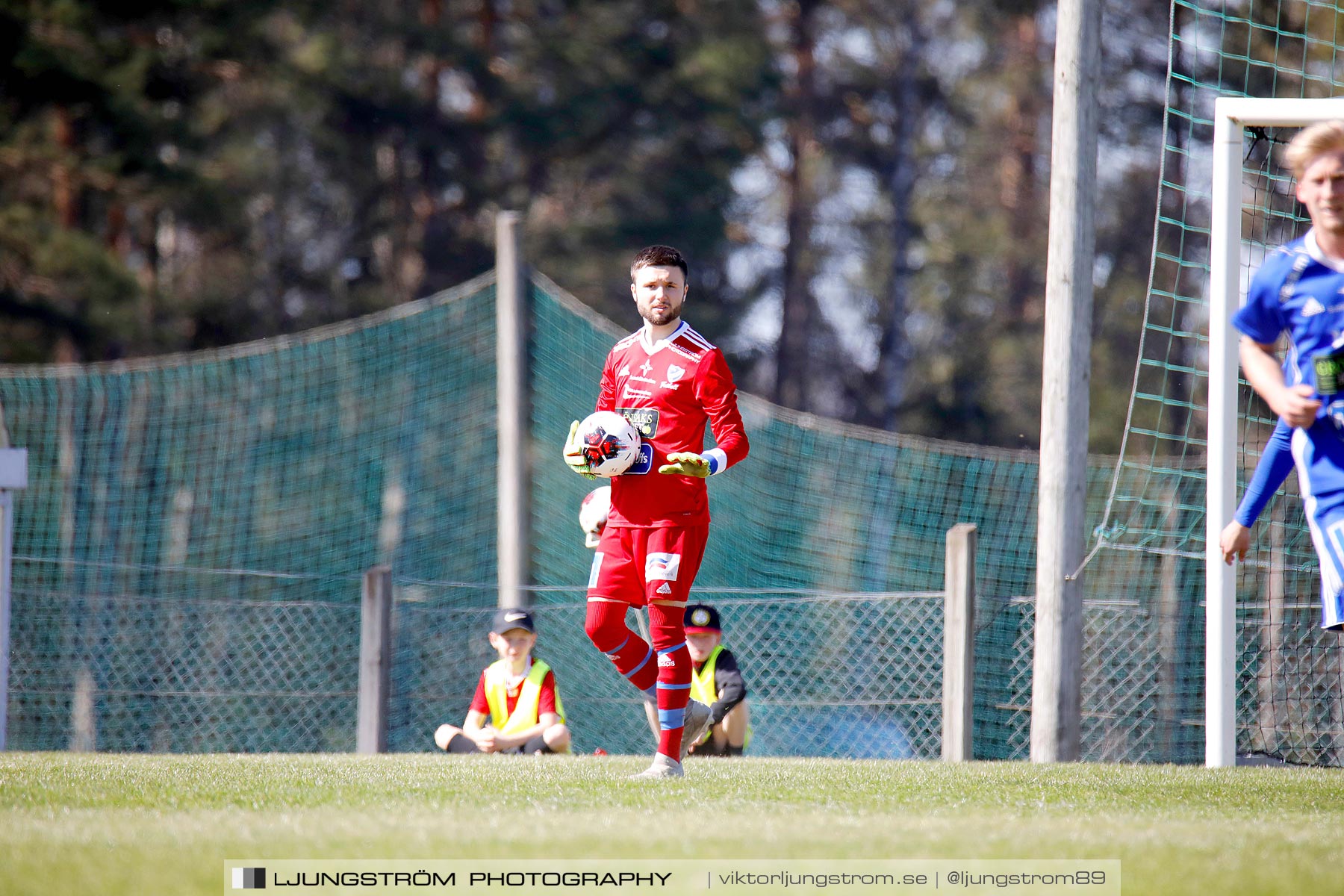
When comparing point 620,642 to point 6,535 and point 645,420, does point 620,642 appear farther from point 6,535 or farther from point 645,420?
point 6,535

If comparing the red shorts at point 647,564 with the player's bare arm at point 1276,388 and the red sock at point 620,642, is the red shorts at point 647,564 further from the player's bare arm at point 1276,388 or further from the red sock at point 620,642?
the player's bare arm at point 1276,388

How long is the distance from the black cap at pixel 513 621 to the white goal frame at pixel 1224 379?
3.45 m

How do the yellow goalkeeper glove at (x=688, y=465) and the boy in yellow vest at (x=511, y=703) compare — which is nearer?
the yellow goalkeeper glove at (x=688, y=465)

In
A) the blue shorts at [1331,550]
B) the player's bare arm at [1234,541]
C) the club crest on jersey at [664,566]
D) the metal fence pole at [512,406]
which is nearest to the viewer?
the blue shorts at [1331,550]

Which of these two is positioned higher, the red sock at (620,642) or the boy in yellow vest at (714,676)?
the red sock at (620,642)

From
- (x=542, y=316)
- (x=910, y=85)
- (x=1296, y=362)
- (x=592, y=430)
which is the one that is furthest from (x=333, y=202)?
(x=1296, y=362)

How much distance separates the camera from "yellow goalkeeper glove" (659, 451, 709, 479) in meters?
4.66

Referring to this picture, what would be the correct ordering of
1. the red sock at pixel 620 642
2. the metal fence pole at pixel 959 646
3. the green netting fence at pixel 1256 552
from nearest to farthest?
the red sock at pixel 620 642 < the green netting fence at pixel 1256 552 < the metal fence pole at pixel 959 646

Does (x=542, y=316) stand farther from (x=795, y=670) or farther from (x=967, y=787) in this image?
(x=967, y=787)

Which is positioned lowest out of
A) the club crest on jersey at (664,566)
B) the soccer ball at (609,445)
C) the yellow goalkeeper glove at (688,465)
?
the club crest on jersey at (664,566)

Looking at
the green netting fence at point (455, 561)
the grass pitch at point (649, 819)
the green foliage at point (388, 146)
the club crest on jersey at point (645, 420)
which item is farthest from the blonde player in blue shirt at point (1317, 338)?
the green foliage at point (388, 146)

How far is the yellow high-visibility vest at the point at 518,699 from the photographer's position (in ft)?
25.5

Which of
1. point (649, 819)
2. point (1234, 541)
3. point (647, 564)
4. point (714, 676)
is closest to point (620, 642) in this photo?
point (647, 564)

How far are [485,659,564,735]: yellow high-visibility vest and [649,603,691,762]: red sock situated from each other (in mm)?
2852
